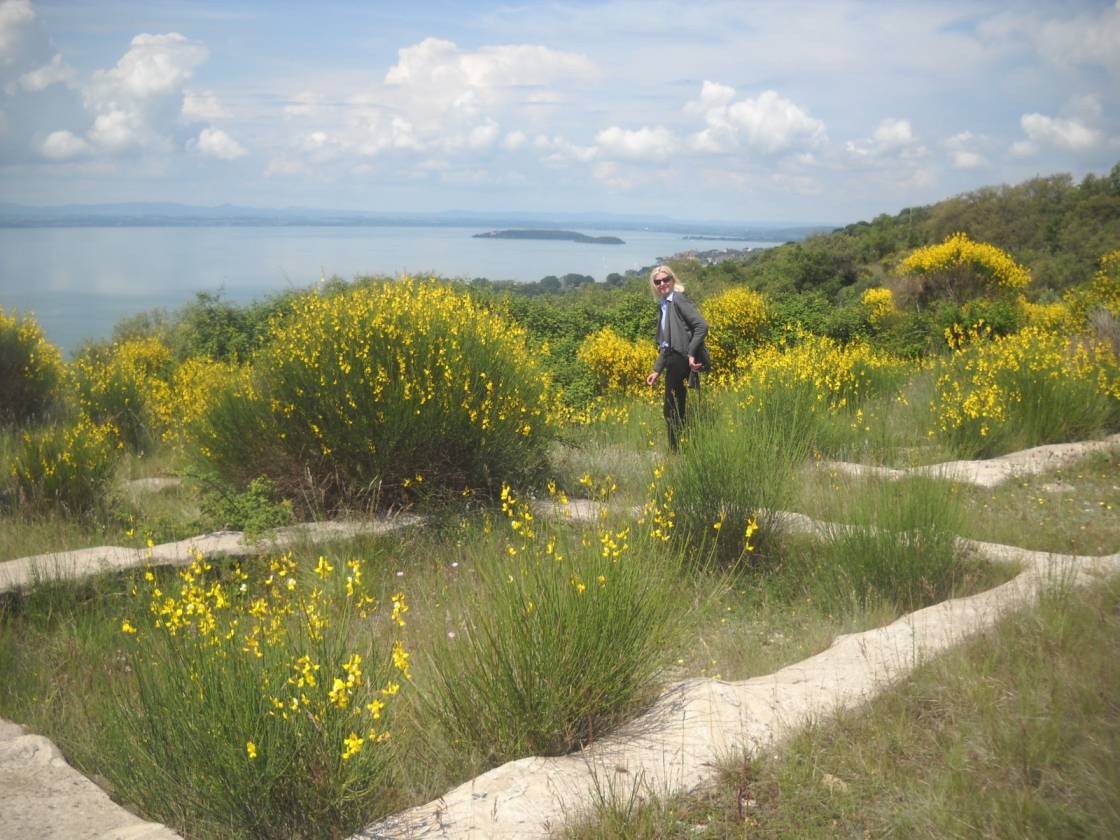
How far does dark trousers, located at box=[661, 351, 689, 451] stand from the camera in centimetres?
872

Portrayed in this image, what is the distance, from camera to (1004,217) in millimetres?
34781

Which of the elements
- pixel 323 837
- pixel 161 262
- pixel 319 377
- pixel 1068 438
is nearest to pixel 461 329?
pixel 319 377

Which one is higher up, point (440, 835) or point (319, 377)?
point (319, 377)

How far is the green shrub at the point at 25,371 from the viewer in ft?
40.0

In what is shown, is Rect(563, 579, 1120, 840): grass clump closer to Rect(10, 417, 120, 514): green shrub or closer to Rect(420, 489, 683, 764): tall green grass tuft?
Rect(420, 489, 683, 764): tall green grass tuft

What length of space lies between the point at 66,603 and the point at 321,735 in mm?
3507

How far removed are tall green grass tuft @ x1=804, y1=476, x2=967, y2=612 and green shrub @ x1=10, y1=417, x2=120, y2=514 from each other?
6289 millimetres

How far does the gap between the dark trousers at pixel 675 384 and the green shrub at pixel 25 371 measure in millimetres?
8391

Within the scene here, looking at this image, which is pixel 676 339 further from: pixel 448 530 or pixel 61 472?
pixel 61 472

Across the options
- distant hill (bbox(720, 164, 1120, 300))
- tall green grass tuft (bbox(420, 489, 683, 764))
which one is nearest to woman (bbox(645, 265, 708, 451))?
tall green grass tuft (bbox(420, 489, 683, 764))

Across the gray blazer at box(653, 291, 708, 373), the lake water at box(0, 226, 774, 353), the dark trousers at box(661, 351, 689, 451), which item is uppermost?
the lake water at box(0, 226, 774, 353)

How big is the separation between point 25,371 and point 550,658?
1135cm

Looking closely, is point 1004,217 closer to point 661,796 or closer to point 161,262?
point 161,262

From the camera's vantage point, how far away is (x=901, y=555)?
530 cm
